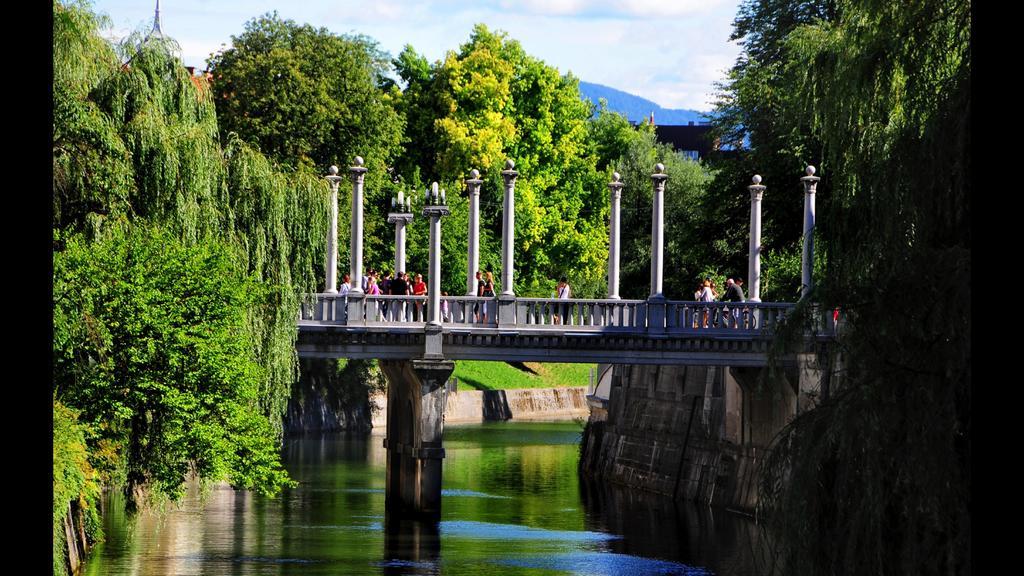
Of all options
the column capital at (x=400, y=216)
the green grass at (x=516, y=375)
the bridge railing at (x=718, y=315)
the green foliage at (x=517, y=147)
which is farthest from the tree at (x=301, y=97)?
the green grass at (x=516, y=375)

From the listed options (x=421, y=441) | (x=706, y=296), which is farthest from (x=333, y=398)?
(x=706, y=296)

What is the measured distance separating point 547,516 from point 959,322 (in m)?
28.0

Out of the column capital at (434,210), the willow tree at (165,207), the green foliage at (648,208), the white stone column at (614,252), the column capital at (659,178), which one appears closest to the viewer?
the willow tree at (165,207)

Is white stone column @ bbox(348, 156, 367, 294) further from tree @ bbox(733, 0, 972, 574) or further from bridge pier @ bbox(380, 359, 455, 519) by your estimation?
tree @ bbox(733, 0, 972, 574)

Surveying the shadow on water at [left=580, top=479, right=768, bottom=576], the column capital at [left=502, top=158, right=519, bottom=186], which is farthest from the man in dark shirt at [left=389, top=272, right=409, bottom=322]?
the shadow on water at [left=580, top=479, right=768, bottom=576]

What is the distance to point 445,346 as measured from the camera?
35.1 meters

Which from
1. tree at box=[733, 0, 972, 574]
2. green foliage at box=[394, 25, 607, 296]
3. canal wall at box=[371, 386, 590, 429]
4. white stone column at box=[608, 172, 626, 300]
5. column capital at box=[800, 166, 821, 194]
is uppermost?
green foliage at box=[394, 25, 607, 296]

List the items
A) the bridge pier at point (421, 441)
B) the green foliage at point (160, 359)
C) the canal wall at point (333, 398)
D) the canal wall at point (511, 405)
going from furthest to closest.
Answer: the canal wall at point (511, 405)
the canal wall at point (333, 398)
the bridge pier at point (421, 441)
the green foliage at point (160, 359)

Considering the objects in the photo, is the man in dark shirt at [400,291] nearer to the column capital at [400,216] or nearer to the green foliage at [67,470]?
the column capital at [400,216]

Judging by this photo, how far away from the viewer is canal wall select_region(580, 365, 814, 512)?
37.8 m

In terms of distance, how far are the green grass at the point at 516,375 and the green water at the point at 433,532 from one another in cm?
2528

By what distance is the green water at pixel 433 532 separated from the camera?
28.9m

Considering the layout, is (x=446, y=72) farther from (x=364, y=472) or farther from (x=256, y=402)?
(x=256, y=402)

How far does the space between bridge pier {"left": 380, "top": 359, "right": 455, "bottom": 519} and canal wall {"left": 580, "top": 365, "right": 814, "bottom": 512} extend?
22.8ft
